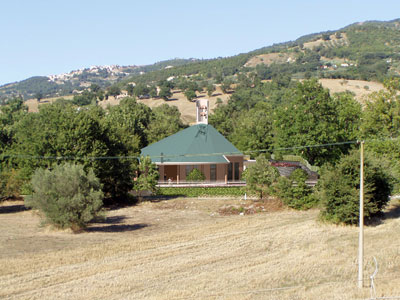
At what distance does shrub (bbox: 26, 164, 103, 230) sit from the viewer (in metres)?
34.8

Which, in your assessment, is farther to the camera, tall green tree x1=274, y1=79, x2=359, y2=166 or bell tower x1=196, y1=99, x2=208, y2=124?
bell tower x1=196, y1=99, x2=208, y2=124

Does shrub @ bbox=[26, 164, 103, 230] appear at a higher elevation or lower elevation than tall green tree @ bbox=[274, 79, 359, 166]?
lower

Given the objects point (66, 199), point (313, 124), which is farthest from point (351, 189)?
point (313, 124)

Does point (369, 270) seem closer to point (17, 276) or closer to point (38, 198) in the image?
point (17, 276)

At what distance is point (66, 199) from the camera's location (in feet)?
114

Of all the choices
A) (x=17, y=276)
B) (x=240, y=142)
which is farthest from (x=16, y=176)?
(x=240, y=142)

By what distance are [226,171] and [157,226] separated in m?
22.3

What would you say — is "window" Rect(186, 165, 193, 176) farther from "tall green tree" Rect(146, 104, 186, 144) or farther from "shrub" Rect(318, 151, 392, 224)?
"tall green tree" Rect(146, 104, 186, 144)

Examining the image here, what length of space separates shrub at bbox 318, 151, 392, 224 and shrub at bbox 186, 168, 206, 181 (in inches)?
923

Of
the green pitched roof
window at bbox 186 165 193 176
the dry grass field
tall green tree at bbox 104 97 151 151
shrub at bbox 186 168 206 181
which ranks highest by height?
tall green tree at bbox 104 97 151 151

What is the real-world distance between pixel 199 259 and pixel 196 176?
3125 centimetres

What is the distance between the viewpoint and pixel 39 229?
36469mm

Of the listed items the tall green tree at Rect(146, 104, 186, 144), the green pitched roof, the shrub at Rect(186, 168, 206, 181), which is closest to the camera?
the shrub at Rect(186, 168, 206, 181)

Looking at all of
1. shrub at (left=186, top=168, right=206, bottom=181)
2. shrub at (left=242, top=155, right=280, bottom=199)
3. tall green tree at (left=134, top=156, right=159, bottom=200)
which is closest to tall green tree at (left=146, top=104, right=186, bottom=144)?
shrub at (left=186, top=168, right=206, bottom=181)
